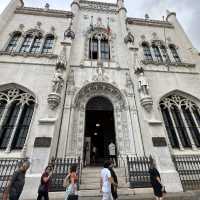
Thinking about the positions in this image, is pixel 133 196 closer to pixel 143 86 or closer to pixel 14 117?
pixel 143 86

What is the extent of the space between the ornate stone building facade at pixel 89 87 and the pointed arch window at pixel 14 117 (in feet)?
0.20

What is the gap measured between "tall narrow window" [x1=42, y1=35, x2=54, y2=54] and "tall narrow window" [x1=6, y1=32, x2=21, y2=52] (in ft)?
8.96

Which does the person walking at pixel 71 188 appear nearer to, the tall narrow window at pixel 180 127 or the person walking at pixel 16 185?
the person walking at pixel 16 185

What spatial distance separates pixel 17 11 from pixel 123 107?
54.3 ft

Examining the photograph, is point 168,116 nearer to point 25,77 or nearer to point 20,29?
point 25,77

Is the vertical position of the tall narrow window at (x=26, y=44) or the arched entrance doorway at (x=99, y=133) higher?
the tall narrow window at (x=26, y=44)

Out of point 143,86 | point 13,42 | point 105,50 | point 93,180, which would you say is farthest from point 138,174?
point 13,42

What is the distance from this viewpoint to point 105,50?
15.3 meters

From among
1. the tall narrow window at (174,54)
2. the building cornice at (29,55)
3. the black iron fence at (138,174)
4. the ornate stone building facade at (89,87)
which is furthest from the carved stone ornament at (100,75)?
the tall narrow window at (174,54)

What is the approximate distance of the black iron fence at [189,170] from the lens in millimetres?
8219

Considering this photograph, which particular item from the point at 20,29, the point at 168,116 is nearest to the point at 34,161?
the point at 168,116

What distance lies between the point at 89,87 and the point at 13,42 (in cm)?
934

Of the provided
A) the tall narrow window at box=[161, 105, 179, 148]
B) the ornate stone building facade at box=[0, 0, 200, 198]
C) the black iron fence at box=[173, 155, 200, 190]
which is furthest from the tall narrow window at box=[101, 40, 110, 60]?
the black iron fence at box=[173, 155, 200, 190]

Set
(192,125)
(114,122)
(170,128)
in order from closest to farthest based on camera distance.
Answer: (170,128) → (114,122) → (192,125)
